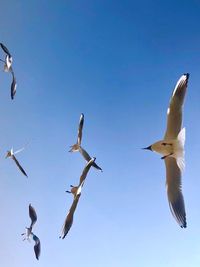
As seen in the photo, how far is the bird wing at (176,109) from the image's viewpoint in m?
5.54

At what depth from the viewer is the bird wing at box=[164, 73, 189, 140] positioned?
5543mm

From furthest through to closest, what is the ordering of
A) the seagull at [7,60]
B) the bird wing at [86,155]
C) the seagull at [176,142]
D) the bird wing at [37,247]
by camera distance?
the bird wing at [37,247] → the seagull at [7,60] → the bird wing at [86,155] → the seagull at [176,142]

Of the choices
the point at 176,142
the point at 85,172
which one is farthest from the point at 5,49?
the point at 176,142

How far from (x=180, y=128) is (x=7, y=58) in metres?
3.39

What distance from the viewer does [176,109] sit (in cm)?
559

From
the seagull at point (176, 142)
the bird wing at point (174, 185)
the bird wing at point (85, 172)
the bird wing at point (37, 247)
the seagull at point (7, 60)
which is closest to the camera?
the seagull at point (176, 142)

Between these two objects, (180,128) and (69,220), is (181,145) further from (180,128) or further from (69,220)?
(69,220)

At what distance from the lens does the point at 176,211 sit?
17.6 feet

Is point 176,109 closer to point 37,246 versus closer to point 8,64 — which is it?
point 8,64

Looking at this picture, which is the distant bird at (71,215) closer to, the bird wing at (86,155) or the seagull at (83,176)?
the seagull at (83,176)

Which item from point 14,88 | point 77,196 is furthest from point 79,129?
point 77,196

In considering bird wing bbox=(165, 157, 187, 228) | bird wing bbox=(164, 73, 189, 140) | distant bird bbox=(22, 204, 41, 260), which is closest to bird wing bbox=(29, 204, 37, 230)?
distant bird bbox=(22, 204, 41, 260)

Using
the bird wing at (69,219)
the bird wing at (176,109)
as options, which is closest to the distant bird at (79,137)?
the bird wing at (69,219)

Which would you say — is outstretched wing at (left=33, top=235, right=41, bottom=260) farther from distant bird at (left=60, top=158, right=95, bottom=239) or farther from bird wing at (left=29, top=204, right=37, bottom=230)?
distant bird at (left=60, top=158, right=95, bottom=239)
